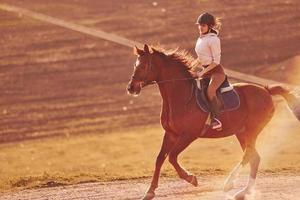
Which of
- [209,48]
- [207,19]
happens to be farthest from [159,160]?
[207,19]

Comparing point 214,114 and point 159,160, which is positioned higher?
point 214,114

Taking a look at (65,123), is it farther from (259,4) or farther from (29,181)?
(259,4)

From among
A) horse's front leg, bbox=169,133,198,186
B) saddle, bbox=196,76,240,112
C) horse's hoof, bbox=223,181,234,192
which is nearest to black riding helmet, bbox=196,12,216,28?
saddle, bbox=196,76,240,112

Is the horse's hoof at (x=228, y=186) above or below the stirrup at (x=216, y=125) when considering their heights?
below

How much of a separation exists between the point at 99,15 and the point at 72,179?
201 feet

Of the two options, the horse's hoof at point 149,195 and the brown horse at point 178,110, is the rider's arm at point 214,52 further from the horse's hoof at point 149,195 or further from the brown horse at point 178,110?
the horse's hoof at point 149,195

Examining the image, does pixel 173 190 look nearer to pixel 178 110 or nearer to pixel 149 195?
pixel 149 195

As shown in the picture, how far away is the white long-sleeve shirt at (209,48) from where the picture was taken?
15852 mm

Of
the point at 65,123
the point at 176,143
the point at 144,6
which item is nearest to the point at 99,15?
the point at 144,6

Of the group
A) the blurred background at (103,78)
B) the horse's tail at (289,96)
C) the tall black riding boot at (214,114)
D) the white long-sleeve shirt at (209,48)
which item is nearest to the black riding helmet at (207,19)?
the white long-sleeve shirt at (209,48)

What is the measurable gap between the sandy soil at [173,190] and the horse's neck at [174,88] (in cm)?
221

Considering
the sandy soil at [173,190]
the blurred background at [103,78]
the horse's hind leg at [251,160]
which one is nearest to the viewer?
the sandy soil at [173,190]

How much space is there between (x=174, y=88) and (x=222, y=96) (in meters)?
1.25

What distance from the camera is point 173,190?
1742cm
